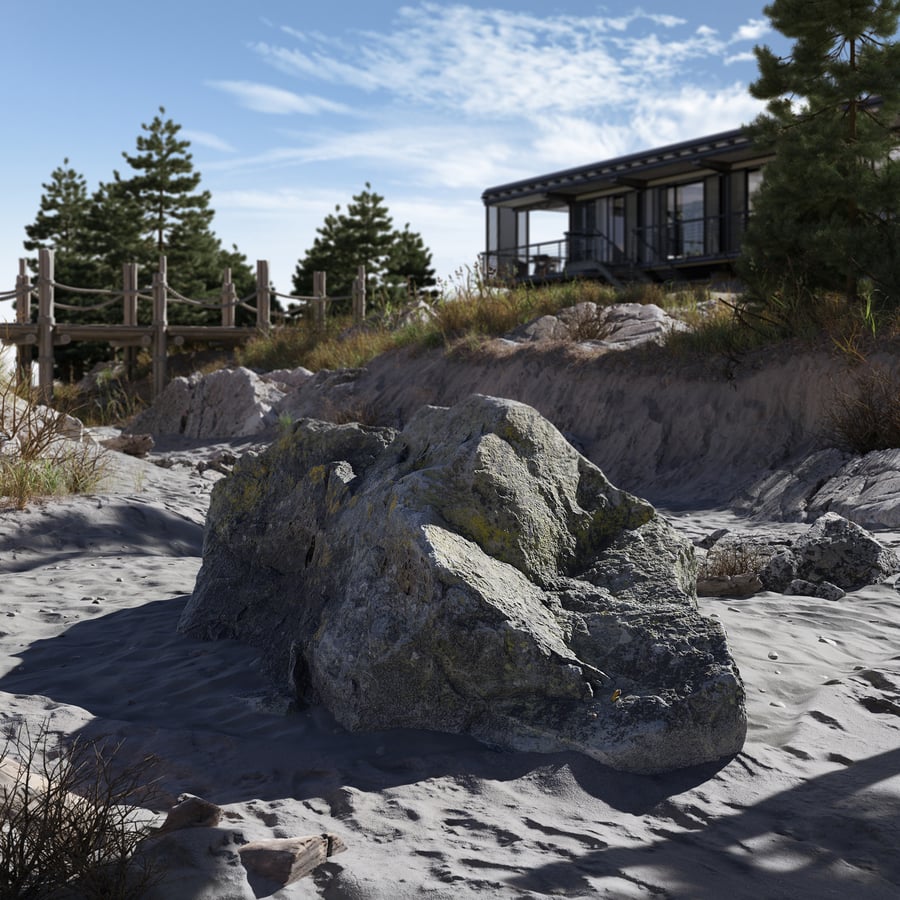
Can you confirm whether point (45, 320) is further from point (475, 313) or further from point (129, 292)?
point (475, 313)

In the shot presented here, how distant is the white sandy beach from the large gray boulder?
0.11m

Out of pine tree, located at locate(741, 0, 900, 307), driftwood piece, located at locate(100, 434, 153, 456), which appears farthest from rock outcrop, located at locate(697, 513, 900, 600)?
driftwood piece, located at locate(100, 434, 153, 456)

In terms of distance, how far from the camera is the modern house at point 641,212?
24125mm

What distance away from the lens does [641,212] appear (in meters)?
27.4

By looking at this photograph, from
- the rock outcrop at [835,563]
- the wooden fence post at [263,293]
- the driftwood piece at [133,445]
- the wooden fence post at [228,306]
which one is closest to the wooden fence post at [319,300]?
the wooden fence post at [263,293]

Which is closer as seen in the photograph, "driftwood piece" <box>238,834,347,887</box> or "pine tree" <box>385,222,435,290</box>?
"driftwood piece" <box>238,834,347,887</box>

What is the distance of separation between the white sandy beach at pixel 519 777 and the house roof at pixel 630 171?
64.6 ft

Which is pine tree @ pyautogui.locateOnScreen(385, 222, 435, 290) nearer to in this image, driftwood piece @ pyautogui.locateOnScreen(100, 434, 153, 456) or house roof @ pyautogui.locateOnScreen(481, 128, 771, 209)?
house roof @ pyautogui.locateOnScreen(481, 128, 771, 209)

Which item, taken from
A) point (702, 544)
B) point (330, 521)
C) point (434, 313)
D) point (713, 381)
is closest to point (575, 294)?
point (434, 313)

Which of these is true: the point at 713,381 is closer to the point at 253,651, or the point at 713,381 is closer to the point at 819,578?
the point at 819,578

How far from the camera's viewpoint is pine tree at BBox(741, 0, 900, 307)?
33.2 ft

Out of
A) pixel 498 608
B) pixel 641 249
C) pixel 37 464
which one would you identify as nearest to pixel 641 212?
pixel 641 249

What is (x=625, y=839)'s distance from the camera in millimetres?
2682

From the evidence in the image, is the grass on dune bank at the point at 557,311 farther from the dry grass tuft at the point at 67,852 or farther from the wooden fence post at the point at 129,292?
the dry grass tuft at the point at 67,852
